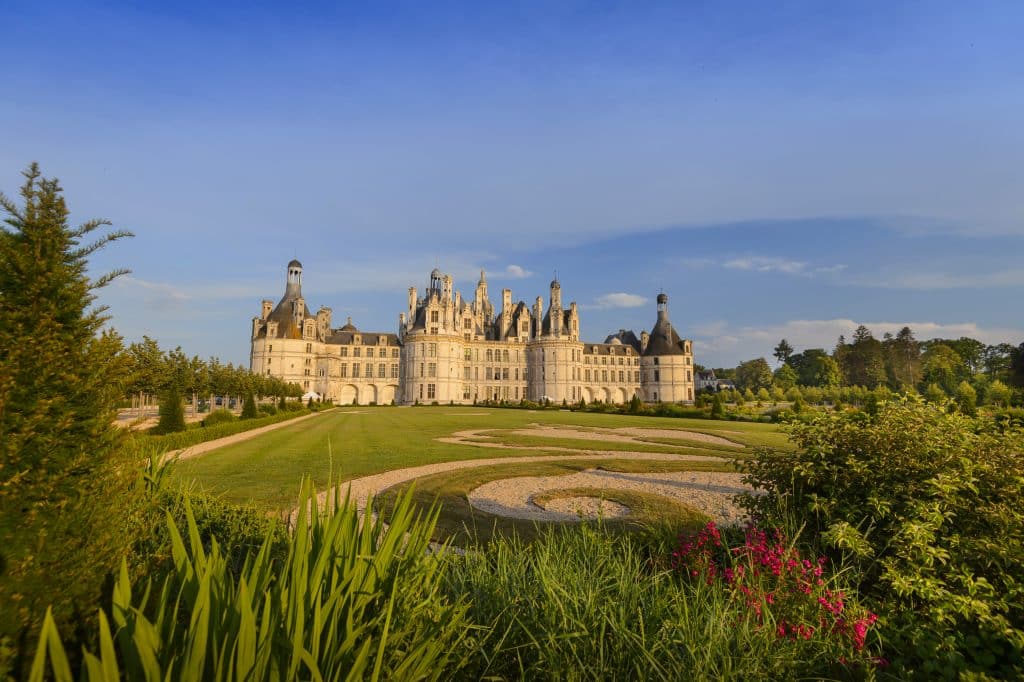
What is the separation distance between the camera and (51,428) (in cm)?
237

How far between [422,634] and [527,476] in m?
9.73

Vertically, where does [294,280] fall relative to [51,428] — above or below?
above

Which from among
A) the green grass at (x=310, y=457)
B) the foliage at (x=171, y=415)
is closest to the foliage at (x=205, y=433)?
the foliage at (x=171, y=415)

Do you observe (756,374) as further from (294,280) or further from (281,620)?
(281,620)

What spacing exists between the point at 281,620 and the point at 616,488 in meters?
9.33

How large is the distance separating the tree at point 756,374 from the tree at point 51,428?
109m

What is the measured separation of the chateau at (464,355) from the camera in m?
68.1

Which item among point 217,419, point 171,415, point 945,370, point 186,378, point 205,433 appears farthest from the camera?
point 945,370

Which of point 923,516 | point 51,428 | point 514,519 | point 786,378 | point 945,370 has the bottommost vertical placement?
point 514,519

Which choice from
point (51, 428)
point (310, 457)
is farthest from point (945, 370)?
point (51, 428)

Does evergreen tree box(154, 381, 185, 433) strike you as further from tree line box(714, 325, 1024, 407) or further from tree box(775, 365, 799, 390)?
tree box(775, 365, 799, 390)

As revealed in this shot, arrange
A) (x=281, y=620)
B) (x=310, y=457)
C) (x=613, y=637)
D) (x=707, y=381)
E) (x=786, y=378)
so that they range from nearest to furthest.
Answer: (x=281, y=620) → (x=613, y=637) → (x=310, y=457) → (x=786, y=378) → (x=707, y=381)

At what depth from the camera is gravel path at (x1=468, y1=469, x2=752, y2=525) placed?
8867 millimetres

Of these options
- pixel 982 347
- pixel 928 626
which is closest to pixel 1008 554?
pixel 928 626
